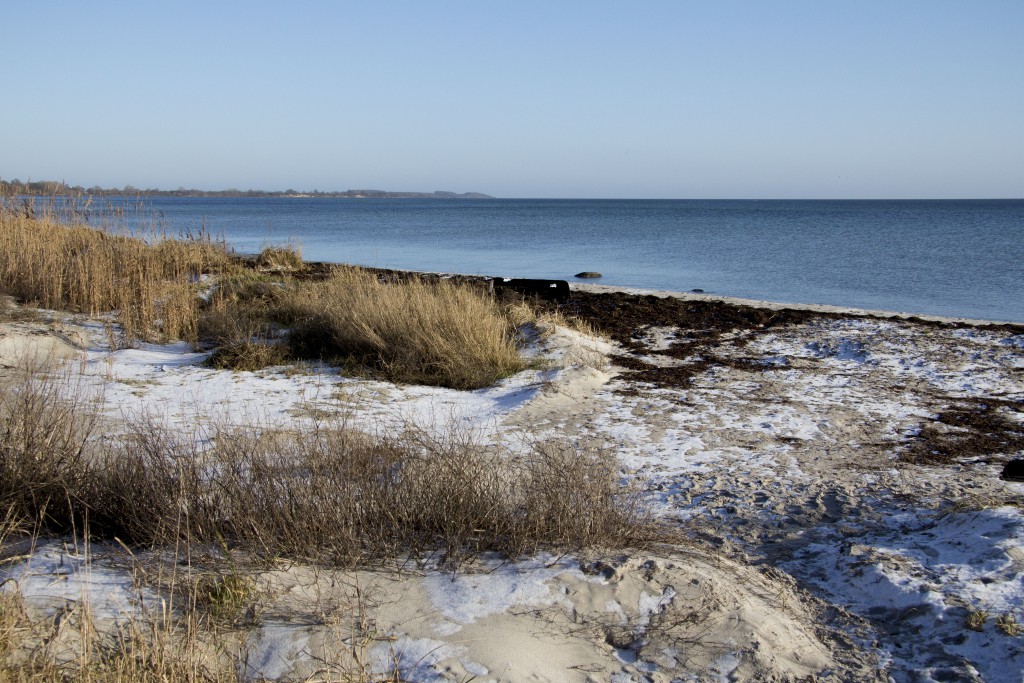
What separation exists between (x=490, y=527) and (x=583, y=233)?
4635cm

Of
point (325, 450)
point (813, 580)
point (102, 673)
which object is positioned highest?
point (325, 450)

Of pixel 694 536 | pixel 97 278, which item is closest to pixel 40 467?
pixel 694 536

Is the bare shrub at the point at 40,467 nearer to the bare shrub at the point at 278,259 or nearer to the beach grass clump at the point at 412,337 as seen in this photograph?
the beach grass clump at the point at 412,337

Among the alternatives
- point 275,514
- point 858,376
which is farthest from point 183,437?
point 858,376

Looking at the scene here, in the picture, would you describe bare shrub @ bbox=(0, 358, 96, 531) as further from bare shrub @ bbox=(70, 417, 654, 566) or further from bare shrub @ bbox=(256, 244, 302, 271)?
bare shrub @ bbox=(256, 244, 302, 271)

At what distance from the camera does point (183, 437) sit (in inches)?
228

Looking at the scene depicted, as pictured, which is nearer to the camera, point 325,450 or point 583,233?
point 325,450

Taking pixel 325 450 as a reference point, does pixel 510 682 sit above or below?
below

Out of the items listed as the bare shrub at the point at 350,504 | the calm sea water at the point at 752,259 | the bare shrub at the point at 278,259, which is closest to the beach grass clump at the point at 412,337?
the bare shrub at the point at 350,504

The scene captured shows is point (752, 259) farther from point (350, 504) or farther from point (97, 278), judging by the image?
point (350, 504)

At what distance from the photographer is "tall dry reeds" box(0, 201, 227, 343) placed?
32.4ft

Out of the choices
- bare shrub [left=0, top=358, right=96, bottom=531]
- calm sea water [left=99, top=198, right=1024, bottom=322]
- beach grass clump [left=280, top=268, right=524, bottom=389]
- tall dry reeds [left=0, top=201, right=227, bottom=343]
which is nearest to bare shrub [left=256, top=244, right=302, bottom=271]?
calm sea water [left=99, top=198, right=1024, bottom=322]

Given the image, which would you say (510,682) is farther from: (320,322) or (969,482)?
(320,322)

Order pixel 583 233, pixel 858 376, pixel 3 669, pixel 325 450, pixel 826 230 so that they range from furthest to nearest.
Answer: pixel 826 230, pixel 583 233, pixel 858 376, pixel 325 450, pixel 3 669
